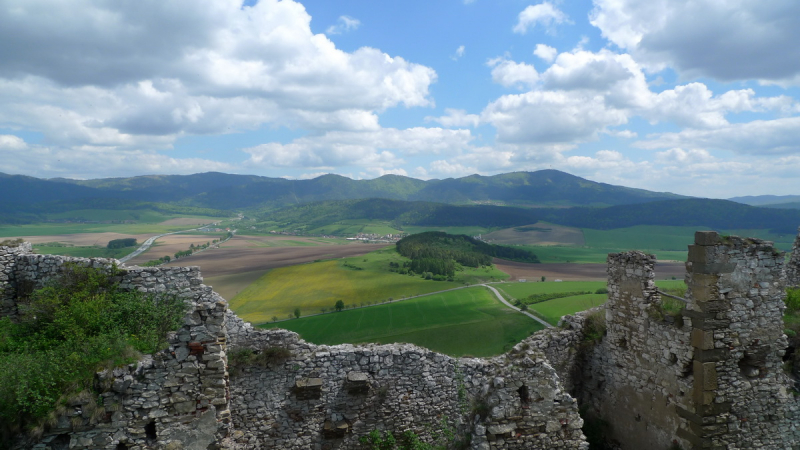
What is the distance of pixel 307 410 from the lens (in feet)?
32.5

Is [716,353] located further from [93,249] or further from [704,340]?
[93,249]

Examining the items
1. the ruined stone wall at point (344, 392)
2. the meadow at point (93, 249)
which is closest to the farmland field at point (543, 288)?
the ruined stone wall at point (344, 392)

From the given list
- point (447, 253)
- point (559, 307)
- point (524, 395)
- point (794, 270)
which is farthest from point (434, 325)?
point (447, 253)

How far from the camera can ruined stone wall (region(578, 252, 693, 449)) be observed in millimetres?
10195

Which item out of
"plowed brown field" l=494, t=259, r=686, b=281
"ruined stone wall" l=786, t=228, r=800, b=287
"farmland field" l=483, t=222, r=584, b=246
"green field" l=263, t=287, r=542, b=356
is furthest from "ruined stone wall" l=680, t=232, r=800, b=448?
"farmland field" l=483, t=222, r=584, b=246

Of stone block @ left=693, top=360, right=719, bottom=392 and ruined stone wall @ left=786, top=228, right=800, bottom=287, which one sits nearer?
stone block @ left=693, top=360, right=719, bottom=392

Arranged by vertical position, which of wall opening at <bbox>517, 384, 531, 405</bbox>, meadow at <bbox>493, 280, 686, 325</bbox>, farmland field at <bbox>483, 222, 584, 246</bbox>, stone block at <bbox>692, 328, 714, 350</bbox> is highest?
stone block at <bbox>692, 328, 714, 350</bbox>

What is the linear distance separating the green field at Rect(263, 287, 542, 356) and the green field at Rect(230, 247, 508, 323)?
21.5ft

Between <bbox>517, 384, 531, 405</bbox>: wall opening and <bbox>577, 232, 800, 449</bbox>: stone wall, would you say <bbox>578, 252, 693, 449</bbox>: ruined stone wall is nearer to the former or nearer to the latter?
<bbox>577, 232, 800, 449</bbox>: stone wall

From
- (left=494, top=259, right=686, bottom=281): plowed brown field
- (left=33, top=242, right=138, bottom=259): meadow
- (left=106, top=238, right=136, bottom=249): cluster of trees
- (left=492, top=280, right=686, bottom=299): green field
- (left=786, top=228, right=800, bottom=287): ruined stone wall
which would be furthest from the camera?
(left=106, top=238, right=136, bottom=249): cluster of trees

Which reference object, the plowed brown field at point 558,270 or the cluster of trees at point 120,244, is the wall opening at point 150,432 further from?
the cluster of trees at point 120,244

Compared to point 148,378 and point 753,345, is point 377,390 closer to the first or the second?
point 148,378

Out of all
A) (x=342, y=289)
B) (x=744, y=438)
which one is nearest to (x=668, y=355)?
(x=744, y=438)

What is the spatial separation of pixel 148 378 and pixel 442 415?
23.2 ft
